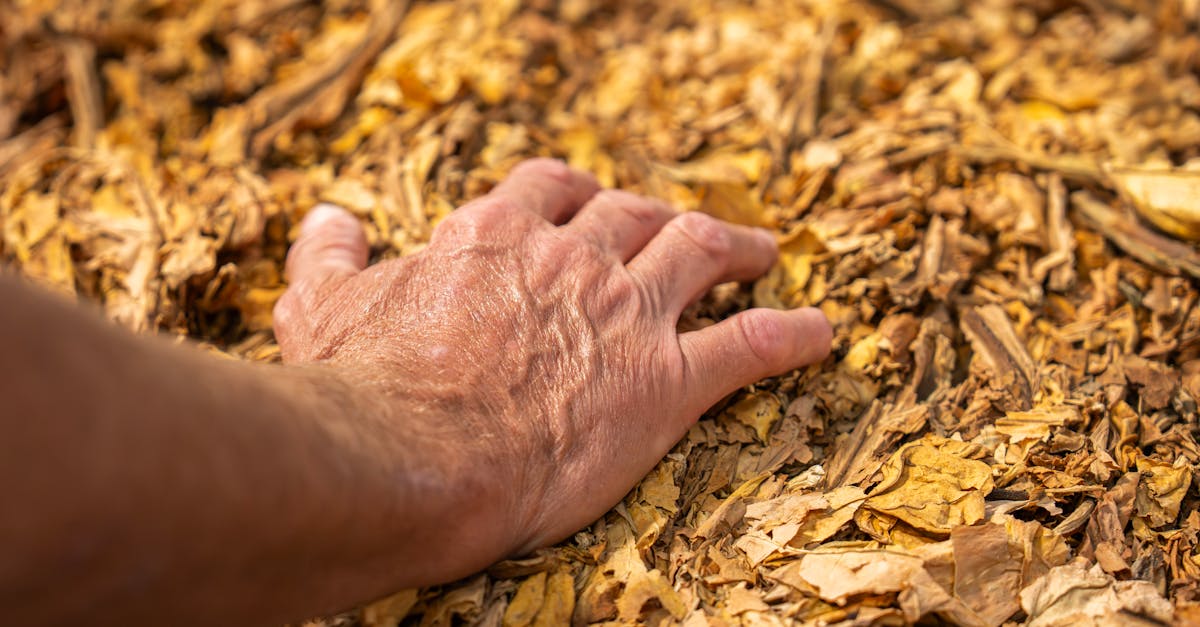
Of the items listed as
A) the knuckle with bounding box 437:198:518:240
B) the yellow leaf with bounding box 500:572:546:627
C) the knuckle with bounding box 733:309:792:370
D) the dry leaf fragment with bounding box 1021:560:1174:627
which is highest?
the knuckle with bounding box 437:198:518:240

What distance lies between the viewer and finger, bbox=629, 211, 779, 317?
4.91 ft

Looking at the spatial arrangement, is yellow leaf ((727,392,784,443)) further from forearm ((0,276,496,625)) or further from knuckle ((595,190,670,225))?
forearm ((0,276,496,625))

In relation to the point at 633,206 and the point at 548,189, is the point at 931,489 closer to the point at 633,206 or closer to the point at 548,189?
the point at 633,206

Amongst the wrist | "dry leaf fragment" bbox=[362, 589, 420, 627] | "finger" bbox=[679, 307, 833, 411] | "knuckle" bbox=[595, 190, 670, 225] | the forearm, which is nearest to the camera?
the forearm

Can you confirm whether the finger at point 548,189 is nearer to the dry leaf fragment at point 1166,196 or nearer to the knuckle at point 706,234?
the knuckle at point 706,234

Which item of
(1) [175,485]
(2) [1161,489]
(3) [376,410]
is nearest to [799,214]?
(2) [1161,489]

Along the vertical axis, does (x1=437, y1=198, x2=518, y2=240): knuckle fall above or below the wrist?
above

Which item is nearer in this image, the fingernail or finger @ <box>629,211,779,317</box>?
finger @ <box>629,211,779,317</box>

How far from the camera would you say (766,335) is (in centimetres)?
143

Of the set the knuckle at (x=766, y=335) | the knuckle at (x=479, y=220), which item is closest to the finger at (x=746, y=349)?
the knuckle at (x=766, y=335)

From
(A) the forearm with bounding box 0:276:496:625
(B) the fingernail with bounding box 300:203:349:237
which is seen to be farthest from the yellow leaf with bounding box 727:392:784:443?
(B) the fingernail with bounding box 300:203:349:237

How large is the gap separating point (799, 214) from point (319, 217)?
3.20 feet

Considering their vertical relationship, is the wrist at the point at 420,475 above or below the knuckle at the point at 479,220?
below

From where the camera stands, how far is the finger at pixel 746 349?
1.38 meters
